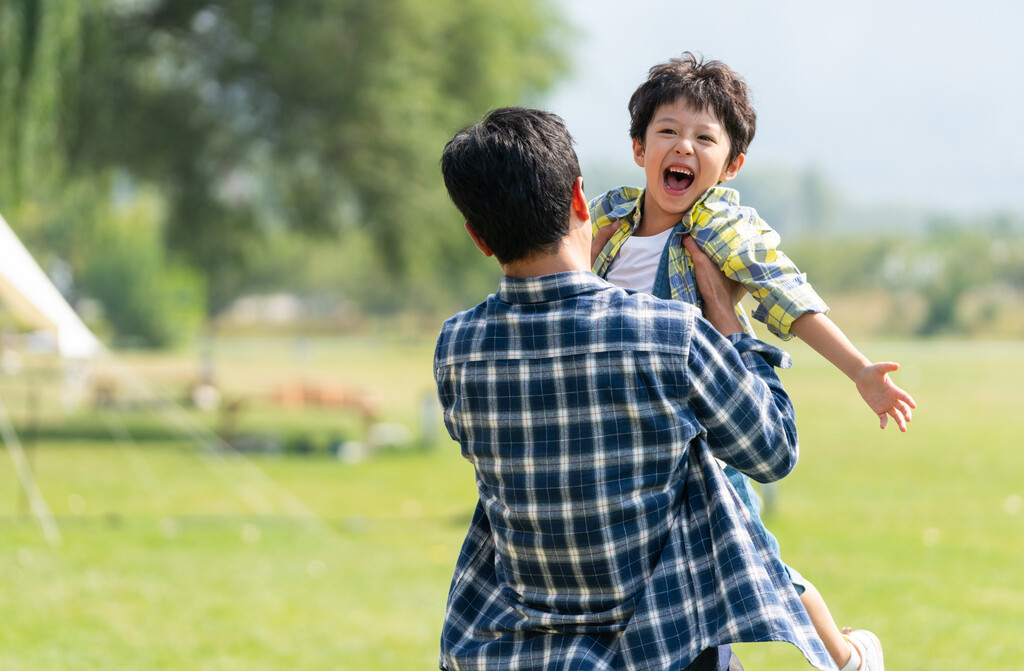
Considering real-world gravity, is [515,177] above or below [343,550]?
above

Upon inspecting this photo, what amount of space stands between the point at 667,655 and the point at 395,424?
21595 millimetres

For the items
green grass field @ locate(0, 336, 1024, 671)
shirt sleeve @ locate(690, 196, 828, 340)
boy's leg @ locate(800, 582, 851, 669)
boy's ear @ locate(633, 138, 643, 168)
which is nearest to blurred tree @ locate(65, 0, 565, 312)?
green grass field @ locate(0, 336, 1024, 671)

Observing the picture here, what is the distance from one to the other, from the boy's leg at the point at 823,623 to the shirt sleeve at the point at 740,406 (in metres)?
0.33

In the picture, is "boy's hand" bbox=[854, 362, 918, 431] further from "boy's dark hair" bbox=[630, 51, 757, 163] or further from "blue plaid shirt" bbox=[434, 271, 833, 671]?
"boy's dark hair" bbox=[630, 51, 757, 163]

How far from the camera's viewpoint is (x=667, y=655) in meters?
1.96

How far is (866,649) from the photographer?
2.36 m

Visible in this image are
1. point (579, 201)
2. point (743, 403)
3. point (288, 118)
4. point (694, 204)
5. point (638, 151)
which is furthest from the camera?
point (288, 118)

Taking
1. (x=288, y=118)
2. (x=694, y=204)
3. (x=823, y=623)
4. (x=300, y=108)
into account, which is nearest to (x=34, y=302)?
(x=694, y=204)

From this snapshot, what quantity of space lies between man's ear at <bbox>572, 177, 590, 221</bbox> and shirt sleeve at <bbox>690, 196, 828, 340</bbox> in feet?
0.92

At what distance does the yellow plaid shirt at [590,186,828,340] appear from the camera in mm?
2133

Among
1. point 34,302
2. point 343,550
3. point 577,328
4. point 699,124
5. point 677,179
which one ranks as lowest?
point 343,550

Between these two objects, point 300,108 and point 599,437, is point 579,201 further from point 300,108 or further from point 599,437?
point 300,108

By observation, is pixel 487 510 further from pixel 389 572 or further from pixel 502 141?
pixel 389 572

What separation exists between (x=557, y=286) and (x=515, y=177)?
20 centimetres
